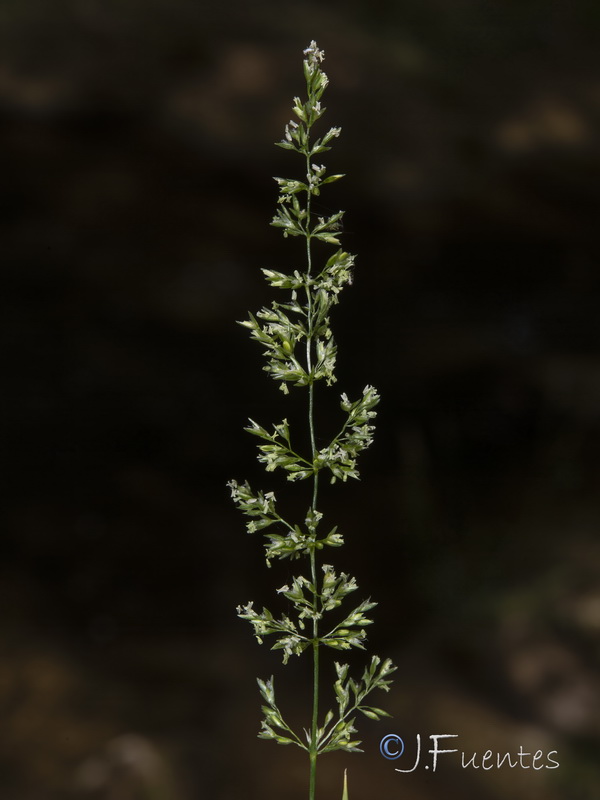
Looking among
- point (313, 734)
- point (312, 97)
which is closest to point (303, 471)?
point (313, 734)

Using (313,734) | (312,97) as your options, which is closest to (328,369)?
(312,97)

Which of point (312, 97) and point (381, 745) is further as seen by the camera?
point (381, 745)

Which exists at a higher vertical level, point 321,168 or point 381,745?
point 321,168

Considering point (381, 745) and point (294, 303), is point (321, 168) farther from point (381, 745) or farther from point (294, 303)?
point (381, 745)

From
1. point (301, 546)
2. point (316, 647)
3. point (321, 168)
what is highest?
point (321, 168)

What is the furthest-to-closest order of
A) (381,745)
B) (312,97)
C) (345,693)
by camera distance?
(381,745) → (345,693) → (312,97)

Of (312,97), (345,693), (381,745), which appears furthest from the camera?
(381,745)

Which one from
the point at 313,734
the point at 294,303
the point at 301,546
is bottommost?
the point at 313,734

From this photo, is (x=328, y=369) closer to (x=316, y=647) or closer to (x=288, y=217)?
(x=288, y=217)

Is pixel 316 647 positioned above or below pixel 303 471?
below
